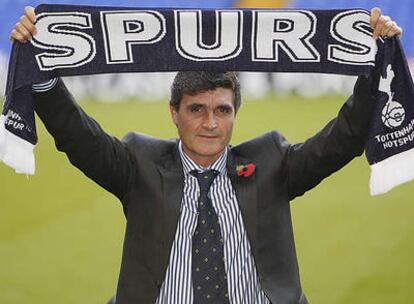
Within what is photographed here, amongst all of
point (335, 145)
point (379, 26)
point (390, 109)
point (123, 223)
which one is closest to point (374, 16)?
point (379, 26)

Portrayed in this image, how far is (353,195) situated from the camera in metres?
4.54

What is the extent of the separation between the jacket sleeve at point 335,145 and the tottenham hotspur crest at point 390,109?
1.5 inches

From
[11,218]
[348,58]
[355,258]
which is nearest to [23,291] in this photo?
[11,218]

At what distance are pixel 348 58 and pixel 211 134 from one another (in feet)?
1.47

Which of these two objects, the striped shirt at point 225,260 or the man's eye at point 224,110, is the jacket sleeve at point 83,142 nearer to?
the striped shirt at point 225,260

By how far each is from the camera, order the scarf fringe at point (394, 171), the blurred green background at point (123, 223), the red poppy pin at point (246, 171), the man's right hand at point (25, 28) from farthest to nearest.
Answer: the blurred green background at point (123, 223) → the red poppy pin at point (246, 171) → the scarf fringe at point (394, 171) → the man's right hand at point (25, 28)

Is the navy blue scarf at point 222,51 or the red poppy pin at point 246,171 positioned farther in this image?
the red poppy pin at point 246,171

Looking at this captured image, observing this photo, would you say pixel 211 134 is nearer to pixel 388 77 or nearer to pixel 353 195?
pixel 388 77

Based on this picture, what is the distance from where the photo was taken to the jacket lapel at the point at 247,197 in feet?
9.53

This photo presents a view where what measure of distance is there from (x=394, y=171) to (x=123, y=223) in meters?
1.93

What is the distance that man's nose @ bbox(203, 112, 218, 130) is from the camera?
9.48ft

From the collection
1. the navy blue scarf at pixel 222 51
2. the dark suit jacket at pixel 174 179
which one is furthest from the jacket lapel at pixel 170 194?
the navy blue scarf at pixel 222 51

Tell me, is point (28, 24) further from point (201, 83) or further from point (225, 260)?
point (225, 260)

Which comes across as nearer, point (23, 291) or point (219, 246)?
point (219, 246)
